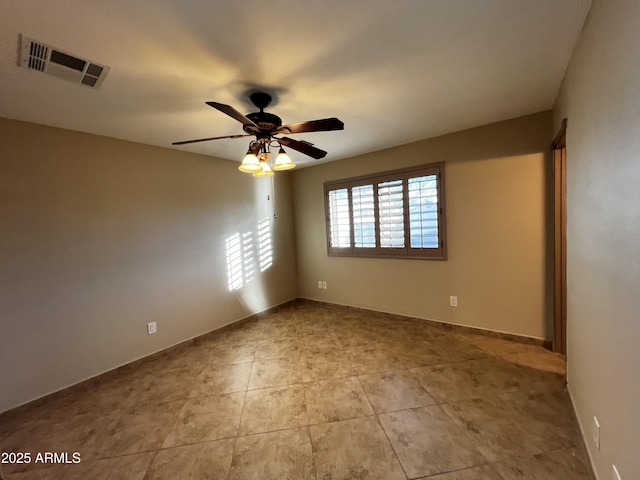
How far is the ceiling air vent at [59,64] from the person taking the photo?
146cm

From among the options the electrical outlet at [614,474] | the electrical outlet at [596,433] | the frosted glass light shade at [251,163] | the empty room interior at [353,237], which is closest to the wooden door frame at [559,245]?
the empty room interior at [353,237]

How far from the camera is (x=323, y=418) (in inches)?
76.7

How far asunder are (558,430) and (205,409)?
2382mm

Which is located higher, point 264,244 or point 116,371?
point 264,244

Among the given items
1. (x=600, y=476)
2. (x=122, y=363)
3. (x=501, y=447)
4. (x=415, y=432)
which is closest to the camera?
(x=600, y=476)

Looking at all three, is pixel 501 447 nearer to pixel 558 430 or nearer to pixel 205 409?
pixel 558 430

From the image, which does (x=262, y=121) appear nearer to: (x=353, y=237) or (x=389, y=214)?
(x=389, y=214)

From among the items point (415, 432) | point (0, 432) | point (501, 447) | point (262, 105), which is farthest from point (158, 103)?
point (501, 447)

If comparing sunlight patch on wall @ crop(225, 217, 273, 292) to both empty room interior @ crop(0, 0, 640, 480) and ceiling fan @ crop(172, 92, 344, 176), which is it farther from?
ceiling fan @ crop(172, 92, 344, 176)

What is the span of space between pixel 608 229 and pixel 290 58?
5.89 feet

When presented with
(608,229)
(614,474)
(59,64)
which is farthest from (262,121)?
(614,474)

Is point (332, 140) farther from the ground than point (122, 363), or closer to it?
farther from the ground

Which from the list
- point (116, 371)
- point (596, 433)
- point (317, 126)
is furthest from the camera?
point (116, 371)

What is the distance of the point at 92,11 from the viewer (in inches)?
48.8
